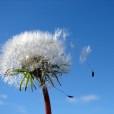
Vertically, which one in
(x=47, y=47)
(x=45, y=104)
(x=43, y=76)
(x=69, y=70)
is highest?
(x=47, y=47)

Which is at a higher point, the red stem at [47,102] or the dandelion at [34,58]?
the dandelion at [34,58]

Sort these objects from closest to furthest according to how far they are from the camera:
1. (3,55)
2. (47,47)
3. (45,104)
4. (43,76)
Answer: (45,104) → (43,76) → (47,47) → (3,55)

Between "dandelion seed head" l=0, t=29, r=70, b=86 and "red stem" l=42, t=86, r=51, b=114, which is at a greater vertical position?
"dandelion seed head" l=0, t=29, r=70, b=86

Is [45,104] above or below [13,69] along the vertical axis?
below

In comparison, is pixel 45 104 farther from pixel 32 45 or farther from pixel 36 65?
pixel 32 45

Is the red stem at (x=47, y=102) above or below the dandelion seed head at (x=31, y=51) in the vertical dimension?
below

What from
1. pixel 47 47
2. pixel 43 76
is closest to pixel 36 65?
pixel 43 76

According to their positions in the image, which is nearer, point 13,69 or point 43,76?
point 43,76

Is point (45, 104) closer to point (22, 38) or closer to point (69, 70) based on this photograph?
point (69, 70)

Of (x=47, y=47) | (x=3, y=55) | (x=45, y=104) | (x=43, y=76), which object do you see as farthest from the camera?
(x=3, y=55)

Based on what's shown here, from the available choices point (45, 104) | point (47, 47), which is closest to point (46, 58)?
point (47, 47)
